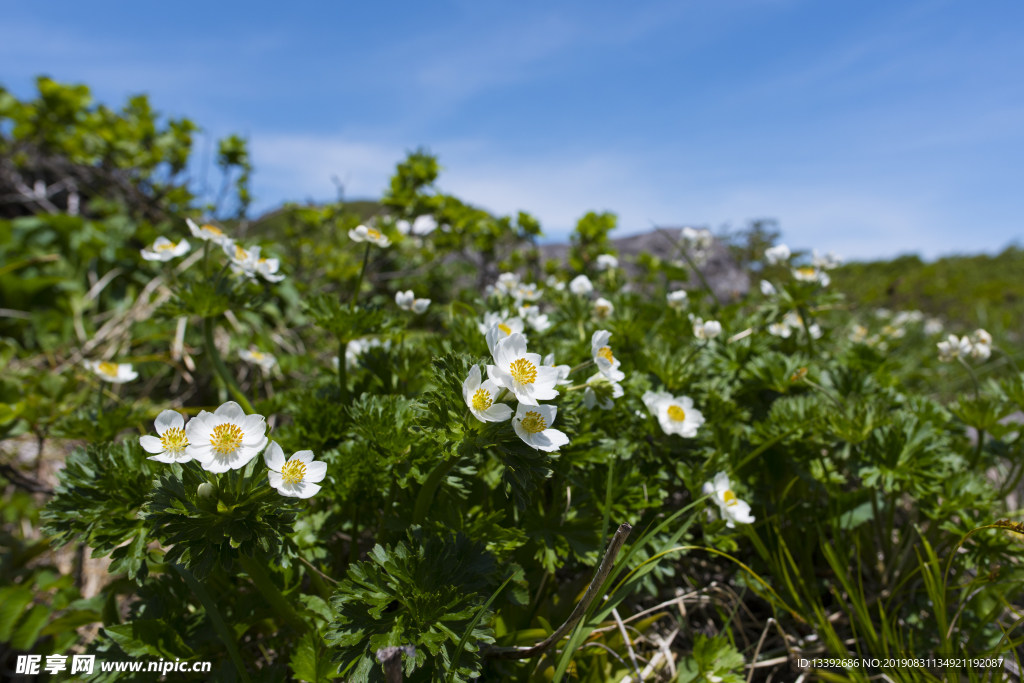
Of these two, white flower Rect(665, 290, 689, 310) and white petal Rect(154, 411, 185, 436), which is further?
white flower Rect(665, 290, 689, 310)

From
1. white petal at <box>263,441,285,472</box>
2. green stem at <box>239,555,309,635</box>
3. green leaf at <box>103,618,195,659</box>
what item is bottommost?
green leaf at <box>103,618,195,659</box>

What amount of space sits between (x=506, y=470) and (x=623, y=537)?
347 mm

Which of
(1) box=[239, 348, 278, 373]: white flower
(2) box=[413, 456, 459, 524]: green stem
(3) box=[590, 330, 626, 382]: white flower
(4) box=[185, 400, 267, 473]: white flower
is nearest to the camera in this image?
(4) box=[185, 400, 267, 473]: white flower

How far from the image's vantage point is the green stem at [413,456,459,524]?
1.45 m

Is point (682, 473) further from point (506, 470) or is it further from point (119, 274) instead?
point (119, 274)

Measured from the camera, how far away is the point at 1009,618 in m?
2.33

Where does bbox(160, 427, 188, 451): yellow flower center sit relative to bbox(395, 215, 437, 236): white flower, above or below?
below

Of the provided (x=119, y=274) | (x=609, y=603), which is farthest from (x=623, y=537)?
(x=119, y=274)

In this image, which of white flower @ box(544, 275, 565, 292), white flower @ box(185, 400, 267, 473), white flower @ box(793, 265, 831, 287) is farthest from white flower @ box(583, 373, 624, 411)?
white flower @ box(793, 265, 831, 287)

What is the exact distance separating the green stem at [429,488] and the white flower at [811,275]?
2.10m

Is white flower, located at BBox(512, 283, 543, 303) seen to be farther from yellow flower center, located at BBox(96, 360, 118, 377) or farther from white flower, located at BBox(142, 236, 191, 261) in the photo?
yellow flower center, located at BBox(96, 360, 118, 377)

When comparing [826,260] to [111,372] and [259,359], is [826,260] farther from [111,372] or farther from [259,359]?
[111,372]

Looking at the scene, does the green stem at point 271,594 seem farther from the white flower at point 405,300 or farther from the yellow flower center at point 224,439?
the white flower at point 405,300

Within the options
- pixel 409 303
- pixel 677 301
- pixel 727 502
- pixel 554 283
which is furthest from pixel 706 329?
pixel 554 283
